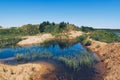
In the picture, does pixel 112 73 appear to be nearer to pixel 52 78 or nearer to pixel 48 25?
pixel 52 78

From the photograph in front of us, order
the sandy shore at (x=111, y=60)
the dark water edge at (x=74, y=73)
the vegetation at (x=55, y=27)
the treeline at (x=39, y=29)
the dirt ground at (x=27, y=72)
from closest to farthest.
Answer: the dirt ground at (x=27, y=72)
the dark water edge at (x=74, y=73)
the sandy shore at (x=111, y=60)
the vegetation at (x=55, y=27)
the treeline at (x=39, y=29)

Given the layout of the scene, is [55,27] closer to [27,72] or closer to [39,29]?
[39,29]

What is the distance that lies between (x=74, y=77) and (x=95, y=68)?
6463 millimetres

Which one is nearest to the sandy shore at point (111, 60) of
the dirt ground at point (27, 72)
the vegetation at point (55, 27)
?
the dirt ground at point (27, 72)

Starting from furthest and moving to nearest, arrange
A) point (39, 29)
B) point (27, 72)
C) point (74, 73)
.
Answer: point (39, 29), point (74, 73), point (27, 72)

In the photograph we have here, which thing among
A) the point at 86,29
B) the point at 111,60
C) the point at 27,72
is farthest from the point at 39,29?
the point at 27,72

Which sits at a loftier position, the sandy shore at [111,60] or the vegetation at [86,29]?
the vegetation at [86,29]

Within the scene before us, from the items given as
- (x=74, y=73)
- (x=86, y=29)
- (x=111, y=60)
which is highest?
(x=86, y=29)

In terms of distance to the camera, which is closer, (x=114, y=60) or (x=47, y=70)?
(x=47, y=70)

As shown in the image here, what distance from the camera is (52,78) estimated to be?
93.6 feet

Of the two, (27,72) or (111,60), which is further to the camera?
(111,60)

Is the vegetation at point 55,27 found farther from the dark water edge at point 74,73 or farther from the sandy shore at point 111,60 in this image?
the dark water edge at point 74,73

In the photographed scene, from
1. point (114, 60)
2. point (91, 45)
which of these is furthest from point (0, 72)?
point (91, 45)

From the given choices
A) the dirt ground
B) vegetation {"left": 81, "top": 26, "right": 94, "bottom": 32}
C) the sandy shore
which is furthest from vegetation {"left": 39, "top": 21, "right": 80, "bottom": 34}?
the dirt ground
